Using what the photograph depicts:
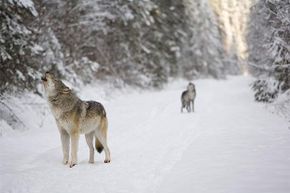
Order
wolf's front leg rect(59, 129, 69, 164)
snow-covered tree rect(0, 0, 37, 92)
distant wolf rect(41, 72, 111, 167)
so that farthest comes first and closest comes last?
snow-covered tree rect(0, 0, 37, 92) → wolf's front leg rect(59, 129, 69, 164) → distant wolf rect(41, 72, 111, 167)

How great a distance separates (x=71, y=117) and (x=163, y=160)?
2084mm

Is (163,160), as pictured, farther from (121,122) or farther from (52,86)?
(121,122)

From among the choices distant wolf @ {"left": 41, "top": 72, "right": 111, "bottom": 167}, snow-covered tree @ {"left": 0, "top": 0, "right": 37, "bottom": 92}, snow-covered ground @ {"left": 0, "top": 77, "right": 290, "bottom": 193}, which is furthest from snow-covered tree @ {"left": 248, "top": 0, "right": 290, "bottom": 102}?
snow-covered tree @ {"left": 0, "top": 0, "right": 37, "bottom": 92}

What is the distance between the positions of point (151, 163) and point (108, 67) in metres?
21.1

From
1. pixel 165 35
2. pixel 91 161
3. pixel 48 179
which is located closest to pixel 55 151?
pixel 91 161

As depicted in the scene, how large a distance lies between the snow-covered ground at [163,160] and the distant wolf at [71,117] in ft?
1.42

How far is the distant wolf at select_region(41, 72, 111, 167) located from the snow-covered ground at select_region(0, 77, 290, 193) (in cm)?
43

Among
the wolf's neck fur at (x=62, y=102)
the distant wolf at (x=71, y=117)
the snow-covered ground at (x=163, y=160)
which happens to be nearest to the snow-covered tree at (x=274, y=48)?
the snow-covered ground at (x=163, y=160)

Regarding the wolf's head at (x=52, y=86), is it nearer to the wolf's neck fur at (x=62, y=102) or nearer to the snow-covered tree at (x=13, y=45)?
the wolf's neck fur at (x=62, y=102)

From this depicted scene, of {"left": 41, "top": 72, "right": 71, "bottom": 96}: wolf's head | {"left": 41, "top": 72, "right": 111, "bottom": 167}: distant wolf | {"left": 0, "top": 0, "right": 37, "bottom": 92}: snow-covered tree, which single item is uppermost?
{"left": 0, "top": 0, "right": 37, "bottom": 92}: snow-covered tree

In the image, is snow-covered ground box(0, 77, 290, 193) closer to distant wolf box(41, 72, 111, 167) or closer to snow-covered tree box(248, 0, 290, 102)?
distant wolf box(41, 72, 111, 167)

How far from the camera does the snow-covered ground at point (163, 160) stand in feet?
19.8

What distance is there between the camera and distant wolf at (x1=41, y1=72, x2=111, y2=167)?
7.65m

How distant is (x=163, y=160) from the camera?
7.88m
